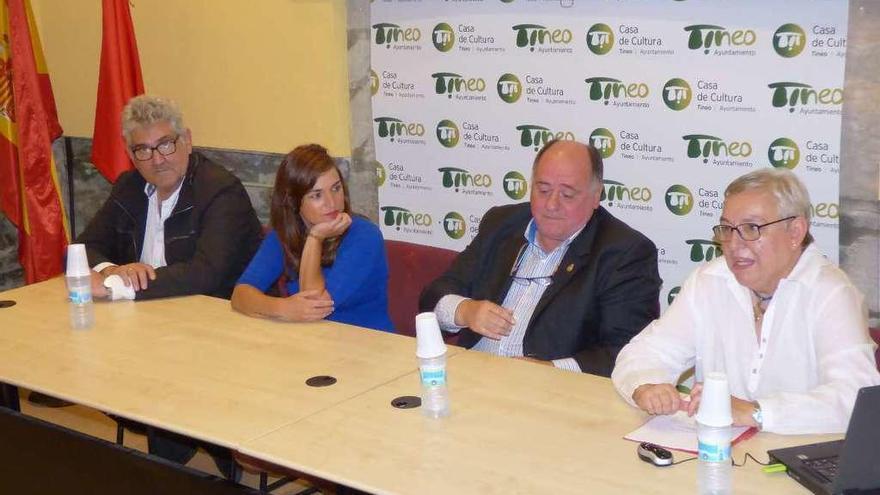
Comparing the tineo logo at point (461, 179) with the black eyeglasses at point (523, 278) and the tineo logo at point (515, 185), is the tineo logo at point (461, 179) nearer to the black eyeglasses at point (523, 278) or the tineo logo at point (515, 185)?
the tineo logo at point (515, 185)

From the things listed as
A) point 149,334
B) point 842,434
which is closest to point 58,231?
point 149,334

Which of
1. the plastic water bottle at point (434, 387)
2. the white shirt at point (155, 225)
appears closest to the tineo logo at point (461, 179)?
the white shirt at point (155, 225)

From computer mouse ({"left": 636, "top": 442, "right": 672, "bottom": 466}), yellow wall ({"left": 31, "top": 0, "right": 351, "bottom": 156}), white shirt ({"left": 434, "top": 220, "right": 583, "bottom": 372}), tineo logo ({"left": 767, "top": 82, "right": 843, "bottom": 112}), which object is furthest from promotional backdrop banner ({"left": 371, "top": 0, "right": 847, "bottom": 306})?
computer mouse ({"left": 636, "top": 442, "right": 672, "bottom": 466})

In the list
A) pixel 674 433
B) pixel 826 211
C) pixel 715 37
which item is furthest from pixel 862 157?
pixel 674 433

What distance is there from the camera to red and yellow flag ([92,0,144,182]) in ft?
16.4

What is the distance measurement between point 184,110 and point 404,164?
143 centimetres

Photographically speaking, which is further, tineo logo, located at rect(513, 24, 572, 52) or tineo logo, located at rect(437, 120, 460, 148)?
tineo logo, located at rect(437, 120, 460, 148)

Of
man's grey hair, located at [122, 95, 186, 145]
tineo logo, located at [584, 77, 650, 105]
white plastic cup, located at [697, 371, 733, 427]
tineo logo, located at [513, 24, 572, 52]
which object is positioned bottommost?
white plastic cup, located at [697, 371, 733, 427]

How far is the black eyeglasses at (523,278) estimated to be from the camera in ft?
11.1

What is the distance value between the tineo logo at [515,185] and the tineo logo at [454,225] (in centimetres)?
27

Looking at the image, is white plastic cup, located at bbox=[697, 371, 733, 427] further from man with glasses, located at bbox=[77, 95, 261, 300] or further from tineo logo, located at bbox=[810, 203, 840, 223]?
man with glasses, located at bbox=[77, 95, 261, 300]

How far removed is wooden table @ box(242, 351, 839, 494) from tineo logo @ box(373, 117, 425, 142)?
195 cm

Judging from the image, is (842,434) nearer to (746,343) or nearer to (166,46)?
(746,343)

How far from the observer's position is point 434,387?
2480 millimetres
